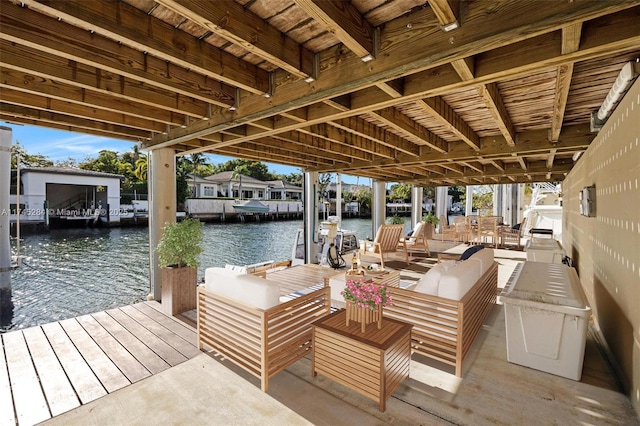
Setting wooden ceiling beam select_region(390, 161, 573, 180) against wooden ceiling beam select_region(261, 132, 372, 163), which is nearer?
wooden ceiling beam select_region(261, 132, 372, 163)

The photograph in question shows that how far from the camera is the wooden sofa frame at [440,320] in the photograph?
99.8 inches

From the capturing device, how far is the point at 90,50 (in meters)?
2.07

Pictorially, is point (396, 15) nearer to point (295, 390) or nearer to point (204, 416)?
point (295, 390)

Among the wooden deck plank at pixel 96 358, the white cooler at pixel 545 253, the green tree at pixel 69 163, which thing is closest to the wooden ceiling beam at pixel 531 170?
the white cooler at pixel 545 253

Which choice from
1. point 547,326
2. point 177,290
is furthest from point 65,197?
point 547,326

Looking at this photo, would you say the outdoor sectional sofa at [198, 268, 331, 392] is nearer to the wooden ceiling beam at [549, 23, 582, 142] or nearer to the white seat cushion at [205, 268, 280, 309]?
the white seat cushion at [205, 268, 280, 309]

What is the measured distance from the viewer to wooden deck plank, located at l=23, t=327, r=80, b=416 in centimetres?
220

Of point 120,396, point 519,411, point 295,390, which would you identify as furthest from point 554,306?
point 120,396

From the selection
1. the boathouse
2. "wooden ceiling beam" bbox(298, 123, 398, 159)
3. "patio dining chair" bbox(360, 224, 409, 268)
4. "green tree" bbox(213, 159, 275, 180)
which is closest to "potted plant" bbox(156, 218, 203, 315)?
"wooden ceiling beam" bbox(298, 123, 398, 159)

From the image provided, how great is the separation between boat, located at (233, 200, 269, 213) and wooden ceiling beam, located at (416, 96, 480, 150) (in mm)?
26779

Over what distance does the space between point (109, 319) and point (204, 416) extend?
2.68m

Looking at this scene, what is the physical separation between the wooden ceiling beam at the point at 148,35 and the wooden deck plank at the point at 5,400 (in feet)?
8.96

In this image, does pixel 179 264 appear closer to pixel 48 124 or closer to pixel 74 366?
pixel 74 366

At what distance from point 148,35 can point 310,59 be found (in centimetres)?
115
